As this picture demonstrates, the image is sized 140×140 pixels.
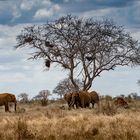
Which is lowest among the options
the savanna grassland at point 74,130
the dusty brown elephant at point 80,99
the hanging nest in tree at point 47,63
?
the savanna grassland at point 74,130

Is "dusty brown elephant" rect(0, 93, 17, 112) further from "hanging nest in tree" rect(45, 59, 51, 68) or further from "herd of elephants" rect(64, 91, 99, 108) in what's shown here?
"hanging nest in tree" rect(45, 59, 51, 68)

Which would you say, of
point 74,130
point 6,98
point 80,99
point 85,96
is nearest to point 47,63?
point 85,96

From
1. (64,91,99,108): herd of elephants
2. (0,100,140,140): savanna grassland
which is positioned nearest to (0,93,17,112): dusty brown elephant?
(64,91,99,108): herd of elephants

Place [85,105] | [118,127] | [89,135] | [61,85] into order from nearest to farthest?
1. [89,135]
2. [118,127]
3. [85,105]
4. [61,85]

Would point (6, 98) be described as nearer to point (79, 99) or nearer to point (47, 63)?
point (79, 99)

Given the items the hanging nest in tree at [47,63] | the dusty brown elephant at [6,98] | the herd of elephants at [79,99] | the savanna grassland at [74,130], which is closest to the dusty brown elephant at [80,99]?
the herd of elephants at [79,99]

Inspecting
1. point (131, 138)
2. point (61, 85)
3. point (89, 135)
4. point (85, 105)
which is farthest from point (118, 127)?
point (61, 85)

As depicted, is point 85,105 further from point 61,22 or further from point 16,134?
point 16,134

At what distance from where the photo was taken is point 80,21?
4256cm

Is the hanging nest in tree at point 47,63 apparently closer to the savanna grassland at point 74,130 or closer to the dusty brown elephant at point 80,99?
the dusty brown elephant at point 80,99

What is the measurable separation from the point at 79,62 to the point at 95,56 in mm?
1596

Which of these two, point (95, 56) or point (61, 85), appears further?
point (61, 85)

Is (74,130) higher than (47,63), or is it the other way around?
(47,63)

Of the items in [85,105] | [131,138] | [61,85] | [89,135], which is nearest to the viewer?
[131,138]
